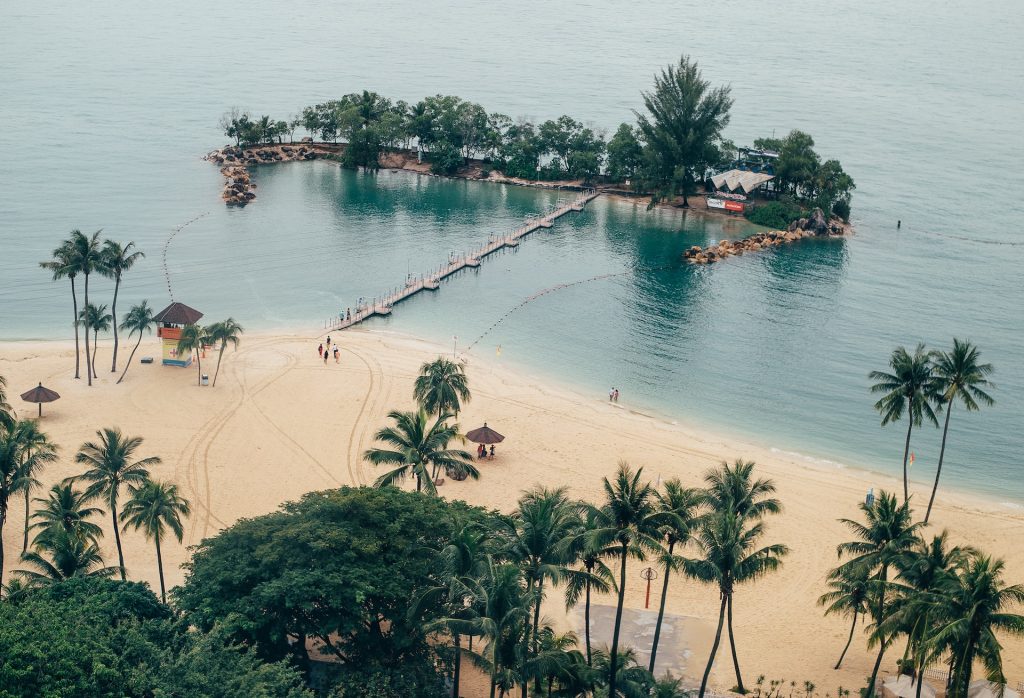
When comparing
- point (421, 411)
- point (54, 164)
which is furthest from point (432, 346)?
point (54, 164)

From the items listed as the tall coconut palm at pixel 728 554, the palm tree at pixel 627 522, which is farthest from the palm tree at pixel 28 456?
the tall coconut palm at pixel 728 554

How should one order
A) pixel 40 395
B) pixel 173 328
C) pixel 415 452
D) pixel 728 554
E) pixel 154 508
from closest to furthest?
pixel 728 554 → pixel 154 508 → pixel 415 452 → pixel 40 395 → pixel 173 328

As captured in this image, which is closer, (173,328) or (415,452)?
(415,452)

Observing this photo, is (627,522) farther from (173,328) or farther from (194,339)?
(173,328)

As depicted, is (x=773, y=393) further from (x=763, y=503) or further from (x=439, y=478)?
(x=763, y=503)

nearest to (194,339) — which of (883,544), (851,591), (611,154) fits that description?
(851,591)

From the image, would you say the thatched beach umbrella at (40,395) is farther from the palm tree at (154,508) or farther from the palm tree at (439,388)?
the palm tree at (154,508)

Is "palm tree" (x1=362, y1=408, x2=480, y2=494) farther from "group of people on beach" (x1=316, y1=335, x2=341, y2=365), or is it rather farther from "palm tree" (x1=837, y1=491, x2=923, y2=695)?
"group of people on beach" (x1=316, y1=335, x2=341, y2=365)
